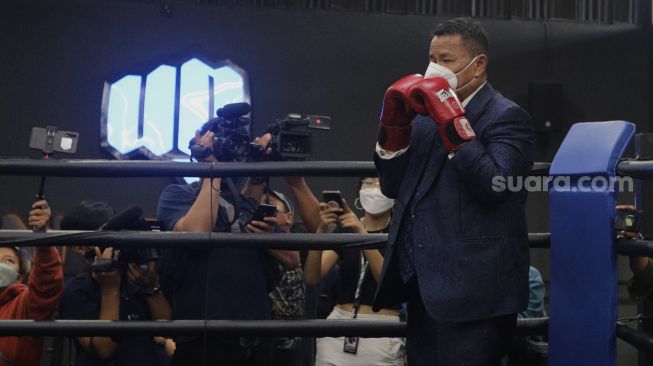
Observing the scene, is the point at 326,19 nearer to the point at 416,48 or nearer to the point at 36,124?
the point at 416,48

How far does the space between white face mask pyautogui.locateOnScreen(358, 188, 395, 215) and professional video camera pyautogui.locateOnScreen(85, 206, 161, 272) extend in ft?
2.98

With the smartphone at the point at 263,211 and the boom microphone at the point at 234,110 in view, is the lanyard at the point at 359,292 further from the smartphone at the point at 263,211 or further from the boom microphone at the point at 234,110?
the boom microphone at the point at 234,110

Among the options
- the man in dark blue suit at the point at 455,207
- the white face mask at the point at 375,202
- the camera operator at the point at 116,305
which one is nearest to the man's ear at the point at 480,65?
the man in dark blue suit at the point at 455,207

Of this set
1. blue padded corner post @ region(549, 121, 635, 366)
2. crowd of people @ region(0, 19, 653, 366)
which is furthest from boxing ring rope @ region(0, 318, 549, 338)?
blue padded corner post @ region(549, 121, 635, 366)

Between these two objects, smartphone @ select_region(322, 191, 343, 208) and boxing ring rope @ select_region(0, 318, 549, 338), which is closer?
boxing ring rope @ select_region(0, 318, 549, 338)

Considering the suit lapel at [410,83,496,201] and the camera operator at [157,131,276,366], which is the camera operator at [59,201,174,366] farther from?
the suit lapel at [410,83,496,201]

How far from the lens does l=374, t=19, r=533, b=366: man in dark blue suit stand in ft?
6.00

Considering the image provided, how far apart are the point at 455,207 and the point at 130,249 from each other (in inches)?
42.5

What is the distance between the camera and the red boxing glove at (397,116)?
74.1 inches

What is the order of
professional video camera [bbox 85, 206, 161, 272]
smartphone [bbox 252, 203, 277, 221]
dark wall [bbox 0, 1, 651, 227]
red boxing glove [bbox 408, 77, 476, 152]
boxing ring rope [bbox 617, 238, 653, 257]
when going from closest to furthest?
A: 1. red boxing glove [bbox 408, 77, 476, 152]
2. boxing ring rope [bbox 617, 238, 653, 257]
3. professional video camera [bbox 85, 206, 161, 272]
4. smartphone [bbox 252, 203, 277, 221]
5. dark wall [bbox 0, 1, 651, 227]

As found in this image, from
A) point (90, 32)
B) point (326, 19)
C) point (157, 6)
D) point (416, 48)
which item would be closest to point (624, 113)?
point (416, 48)

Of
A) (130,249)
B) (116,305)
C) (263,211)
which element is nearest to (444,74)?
(263,211)

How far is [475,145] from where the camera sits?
1825mm

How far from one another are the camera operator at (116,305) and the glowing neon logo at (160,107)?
3.30m
